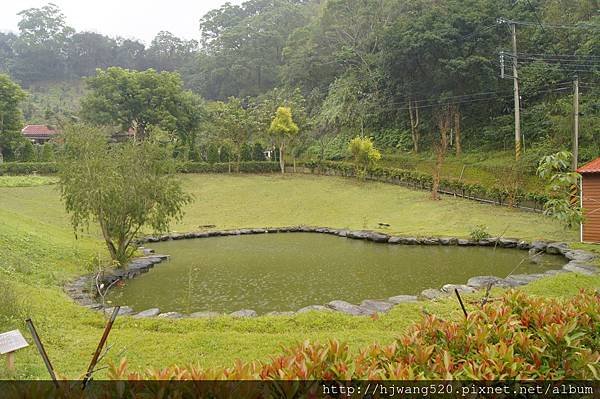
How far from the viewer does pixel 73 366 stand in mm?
4633

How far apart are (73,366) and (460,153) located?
24.6 m

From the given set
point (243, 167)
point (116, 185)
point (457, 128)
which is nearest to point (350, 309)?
point (116, 185)

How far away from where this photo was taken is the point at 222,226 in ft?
57.1

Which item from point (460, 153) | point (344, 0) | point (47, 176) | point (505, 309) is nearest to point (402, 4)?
point (344, 0)


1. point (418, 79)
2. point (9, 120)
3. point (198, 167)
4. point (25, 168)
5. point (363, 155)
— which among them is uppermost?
point (418, 79)

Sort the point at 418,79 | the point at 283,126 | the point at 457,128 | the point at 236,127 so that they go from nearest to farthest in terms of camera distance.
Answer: the point at 457,128 < the point at 283,126 < the point at 418,79 < the point at 236,127

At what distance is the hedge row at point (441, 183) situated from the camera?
18.2 meters

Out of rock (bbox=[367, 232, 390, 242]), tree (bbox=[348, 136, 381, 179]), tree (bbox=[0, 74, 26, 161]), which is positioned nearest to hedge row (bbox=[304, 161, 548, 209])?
tree (bbox=[348, 136, 381, 179])

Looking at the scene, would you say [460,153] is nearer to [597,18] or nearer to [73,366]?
[597,18]

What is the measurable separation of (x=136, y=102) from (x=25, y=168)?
8879mm

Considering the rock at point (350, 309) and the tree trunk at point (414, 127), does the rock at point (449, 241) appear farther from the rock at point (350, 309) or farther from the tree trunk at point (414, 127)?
the tree trunk at point (414, 127)

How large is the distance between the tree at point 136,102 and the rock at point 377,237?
21044 mm

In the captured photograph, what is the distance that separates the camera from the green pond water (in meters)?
8.23

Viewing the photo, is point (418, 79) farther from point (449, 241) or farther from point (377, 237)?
point (449, 241)
